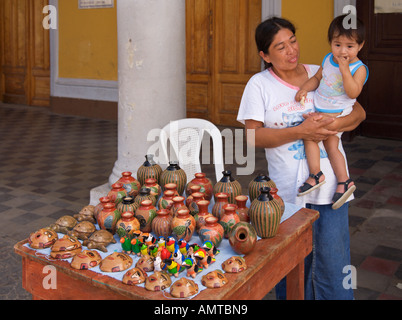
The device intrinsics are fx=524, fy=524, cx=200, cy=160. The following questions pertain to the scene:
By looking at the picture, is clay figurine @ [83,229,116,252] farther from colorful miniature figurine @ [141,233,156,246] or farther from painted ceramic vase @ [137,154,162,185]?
painted ceramic vase @ [137,154,162,185]

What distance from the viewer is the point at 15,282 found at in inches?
140

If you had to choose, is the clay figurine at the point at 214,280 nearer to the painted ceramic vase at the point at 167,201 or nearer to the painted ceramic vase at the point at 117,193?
the painted ceramic vase at the point at 167,201

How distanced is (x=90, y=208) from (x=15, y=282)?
1.61 m

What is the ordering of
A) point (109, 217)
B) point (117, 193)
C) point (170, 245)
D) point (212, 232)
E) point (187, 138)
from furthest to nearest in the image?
1. point (187, 138)
2. point (117, 193)
3. point (109, 217)
4. point (212, 232)
5. point (170, 245)

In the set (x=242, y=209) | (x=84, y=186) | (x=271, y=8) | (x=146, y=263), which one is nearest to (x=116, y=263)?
(x=146, y=263)

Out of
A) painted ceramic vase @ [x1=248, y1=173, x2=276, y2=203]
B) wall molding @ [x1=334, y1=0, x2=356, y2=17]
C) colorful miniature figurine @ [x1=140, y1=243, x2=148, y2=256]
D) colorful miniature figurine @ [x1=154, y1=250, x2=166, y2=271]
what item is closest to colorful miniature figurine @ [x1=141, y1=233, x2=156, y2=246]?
colorful miniature figurine @ [x1=140, y1=243, x2=148, y2=256]

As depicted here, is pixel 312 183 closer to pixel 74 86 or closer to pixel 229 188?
pixel 229 188

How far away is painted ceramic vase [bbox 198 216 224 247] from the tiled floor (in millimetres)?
1518

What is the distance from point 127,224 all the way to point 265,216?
0.55m

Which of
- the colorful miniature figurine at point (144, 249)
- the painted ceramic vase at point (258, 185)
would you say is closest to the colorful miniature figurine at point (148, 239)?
the colorful miniature figurine at point (144, 249)

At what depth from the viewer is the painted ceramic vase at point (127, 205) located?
7.21ft

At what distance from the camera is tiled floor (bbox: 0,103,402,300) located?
3.73 metres

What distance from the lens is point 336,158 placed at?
8.77ft
